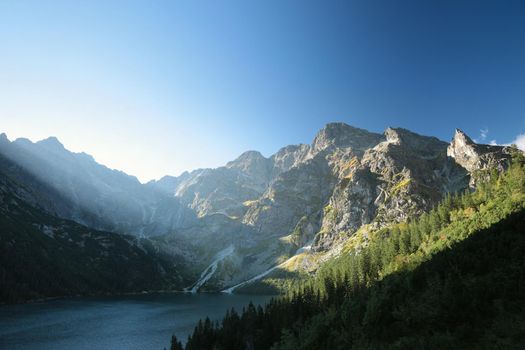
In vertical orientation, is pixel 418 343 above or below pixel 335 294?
above

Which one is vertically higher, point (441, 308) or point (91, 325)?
point (441, 308)

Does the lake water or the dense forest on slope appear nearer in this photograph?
the dense forest on slope

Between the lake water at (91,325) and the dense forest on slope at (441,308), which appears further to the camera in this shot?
the lake water at (91,325)

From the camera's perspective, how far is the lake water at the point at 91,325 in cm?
11450

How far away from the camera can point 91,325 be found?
144 m

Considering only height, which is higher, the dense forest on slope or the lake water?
the dense forest on slope

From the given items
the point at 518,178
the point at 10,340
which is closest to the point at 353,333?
the point at 518,178

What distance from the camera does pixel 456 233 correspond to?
106375 millimetres

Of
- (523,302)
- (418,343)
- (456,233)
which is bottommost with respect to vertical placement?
(418,343)

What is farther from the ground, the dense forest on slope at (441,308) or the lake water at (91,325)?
the dense forest on slope at (441,308)

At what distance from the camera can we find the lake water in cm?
11450

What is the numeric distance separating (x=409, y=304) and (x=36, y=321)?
161920 mm

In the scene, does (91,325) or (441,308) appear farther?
(91,325)

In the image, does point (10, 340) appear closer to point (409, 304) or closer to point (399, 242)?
point (409, 304)
